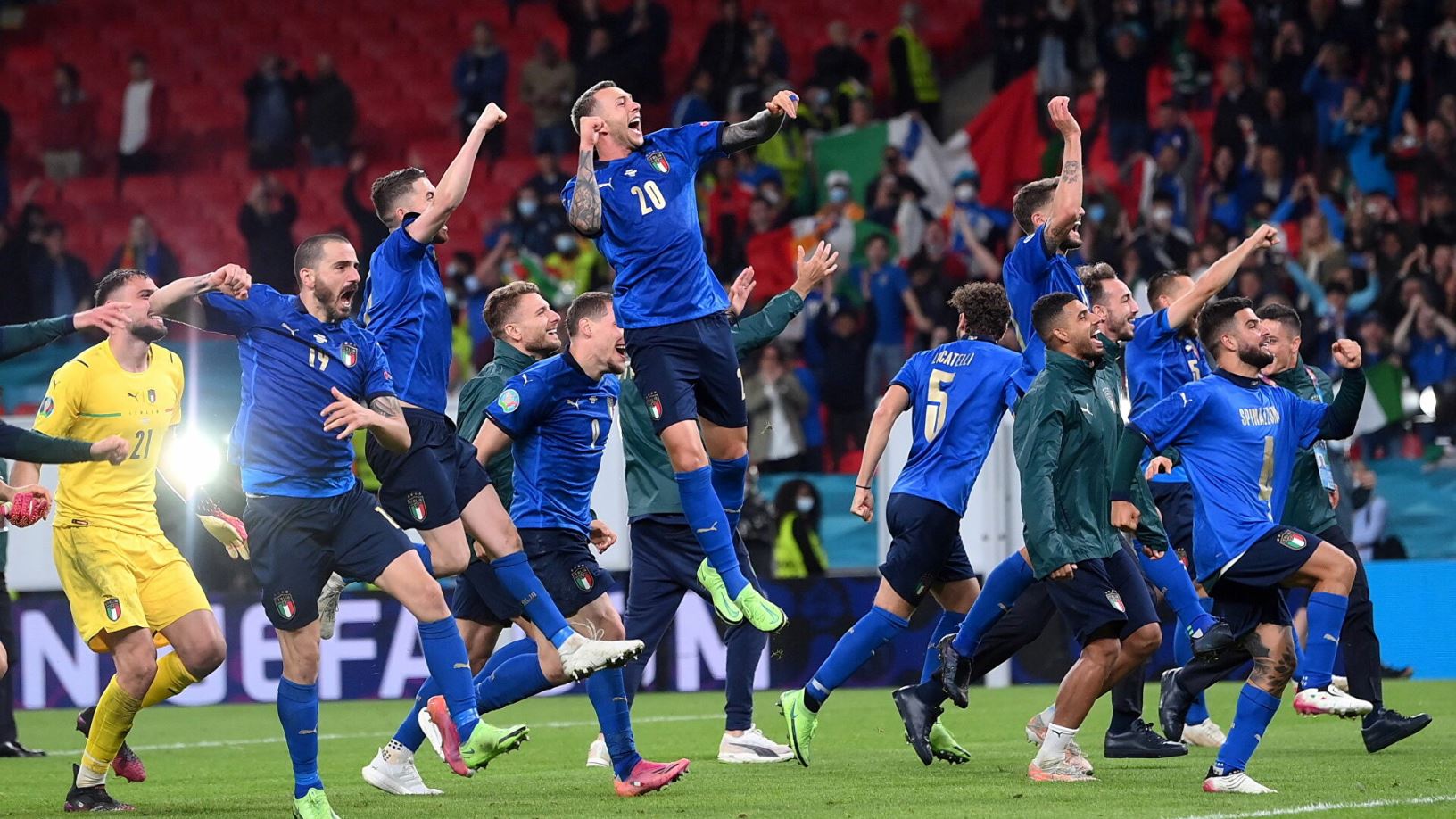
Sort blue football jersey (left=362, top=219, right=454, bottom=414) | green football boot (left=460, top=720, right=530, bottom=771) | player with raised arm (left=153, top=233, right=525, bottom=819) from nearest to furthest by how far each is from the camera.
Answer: player with raised arm (left=153, top=233, right=525, bottom=819)
green football boot (left=460, top=720, right=530, bottom=771)
blue football jersey (left=362, top=219, right=454, bottom=414)

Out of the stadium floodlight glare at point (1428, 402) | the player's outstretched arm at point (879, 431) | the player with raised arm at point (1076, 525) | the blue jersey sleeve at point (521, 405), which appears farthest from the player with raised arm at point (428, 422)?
the stadium floodlight glare at point (1428, 402)

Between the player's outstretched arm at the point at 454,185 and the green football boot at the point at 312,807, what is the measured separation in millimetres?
2271

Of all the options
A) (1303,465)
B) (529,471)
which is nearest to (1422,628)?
(1303,465)

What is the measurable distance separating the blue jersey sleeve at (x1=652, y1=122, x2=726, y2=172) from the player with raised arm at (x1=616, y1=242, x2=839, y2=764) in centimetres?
95

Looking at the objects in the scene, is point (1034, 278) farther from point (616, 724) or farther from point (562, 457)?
point (616, 724)

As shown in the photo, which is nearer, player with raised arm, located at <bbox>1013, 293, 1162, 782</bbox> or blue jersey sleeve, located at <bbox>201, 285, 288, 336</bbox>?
blue jersey sleeve, located at <bbox>201, 285, 288, 336</bbox>

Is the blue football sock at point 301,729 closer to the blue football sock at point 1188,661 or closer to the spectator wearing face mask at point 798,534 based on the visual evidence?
the blue football sock at point 1188,661

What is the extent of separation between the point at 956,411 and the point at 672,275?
1717 millimetres

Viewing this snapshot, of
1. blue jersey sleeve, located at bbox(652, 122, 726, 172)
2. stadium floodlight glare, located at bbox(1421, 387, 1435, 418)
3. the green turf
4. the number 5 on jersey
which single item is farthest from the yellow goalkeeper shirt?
stadium floodlight glare, located at bbox(1421, 387, 1435, 418)

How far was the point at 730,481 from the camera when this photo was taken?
8.16m

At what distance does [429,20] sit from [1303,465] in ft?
51.3

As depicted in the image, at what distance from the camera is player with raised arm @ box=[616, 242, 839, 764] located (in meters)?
8.64

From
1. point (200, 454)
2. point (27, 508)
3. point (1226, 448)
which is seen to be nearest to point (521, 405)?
point (27, 508)

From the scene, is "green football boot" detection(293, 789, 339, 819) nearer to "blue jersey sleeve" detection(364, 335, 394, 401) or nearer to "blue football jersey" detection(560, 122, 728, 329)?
"blue jersey sleeve" detection(364, 335, 394, 401)
